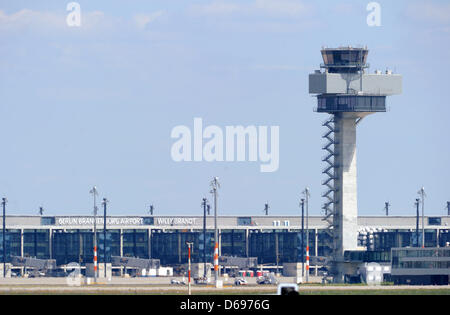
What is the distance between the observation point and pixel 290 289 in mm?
99250

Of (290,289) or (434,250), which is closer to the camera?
(290,289)

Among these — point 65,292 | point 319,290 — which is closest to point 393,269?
point 319,290

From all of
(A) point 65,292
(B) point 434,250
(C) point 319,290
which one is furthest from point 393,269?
(A) point 65,292
